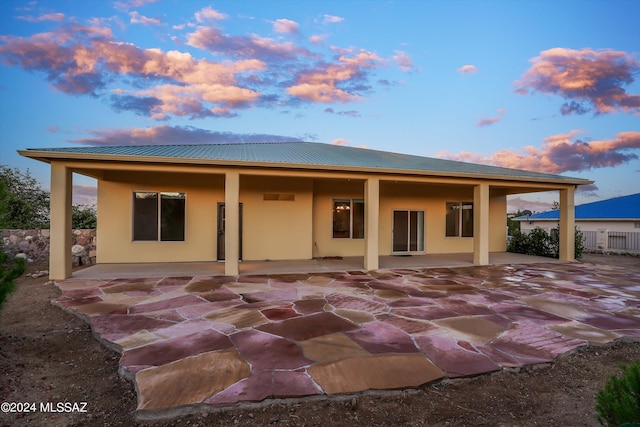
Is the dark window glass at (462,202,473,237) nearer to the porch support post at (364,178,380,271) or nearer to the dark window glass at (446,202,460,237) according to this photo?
the dark window glass at (446,202,460,237)

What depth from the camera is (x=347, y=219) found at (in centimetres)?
1245

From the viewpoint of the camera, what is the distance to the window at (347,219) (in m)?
12.4

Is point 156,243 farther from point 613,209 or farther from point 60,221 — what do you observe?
Answer: point 613,209

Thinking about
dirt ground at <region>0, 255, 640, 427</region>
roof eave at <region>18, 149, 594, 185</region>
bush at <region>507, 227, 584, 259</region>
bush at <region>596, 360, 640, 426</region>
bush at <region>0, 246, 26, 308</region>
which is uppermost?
roof eave at <region>18, 149, 594, 185</region>

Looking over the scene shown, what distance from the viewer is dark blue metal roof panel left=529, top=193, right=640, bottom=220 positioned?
17078mm

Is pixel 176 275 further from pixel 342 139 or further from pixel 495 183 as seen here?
pixel 342 139

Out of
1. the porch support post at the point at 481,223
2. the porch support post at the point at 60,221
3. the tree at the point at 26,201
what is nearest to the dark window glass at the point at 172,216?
the porch support post at the point at 60,221

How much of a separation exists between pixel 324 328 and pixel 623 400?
11.5 feet

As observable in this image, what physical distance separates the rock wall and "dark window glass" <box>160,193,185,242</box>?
2.60 metres

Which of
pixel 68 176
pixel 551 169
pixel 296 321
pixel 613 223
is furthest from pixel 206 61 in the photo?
pixel 551 169

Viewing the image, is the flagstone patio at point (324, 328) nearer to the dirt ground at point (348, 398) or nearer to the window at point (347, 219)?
the dirt ground at point (348, 398)

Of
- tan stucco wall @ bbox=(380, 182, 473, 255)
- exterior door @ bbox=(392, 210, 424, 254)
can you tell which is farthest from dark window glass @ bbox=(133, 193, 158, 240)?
exterior door @ bbox=(392, 210, 424, 254)

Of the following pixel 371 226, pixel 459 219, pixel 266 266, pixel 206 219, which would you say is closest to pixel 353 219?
pixel 371 226

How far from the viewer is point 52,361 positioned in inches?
148
